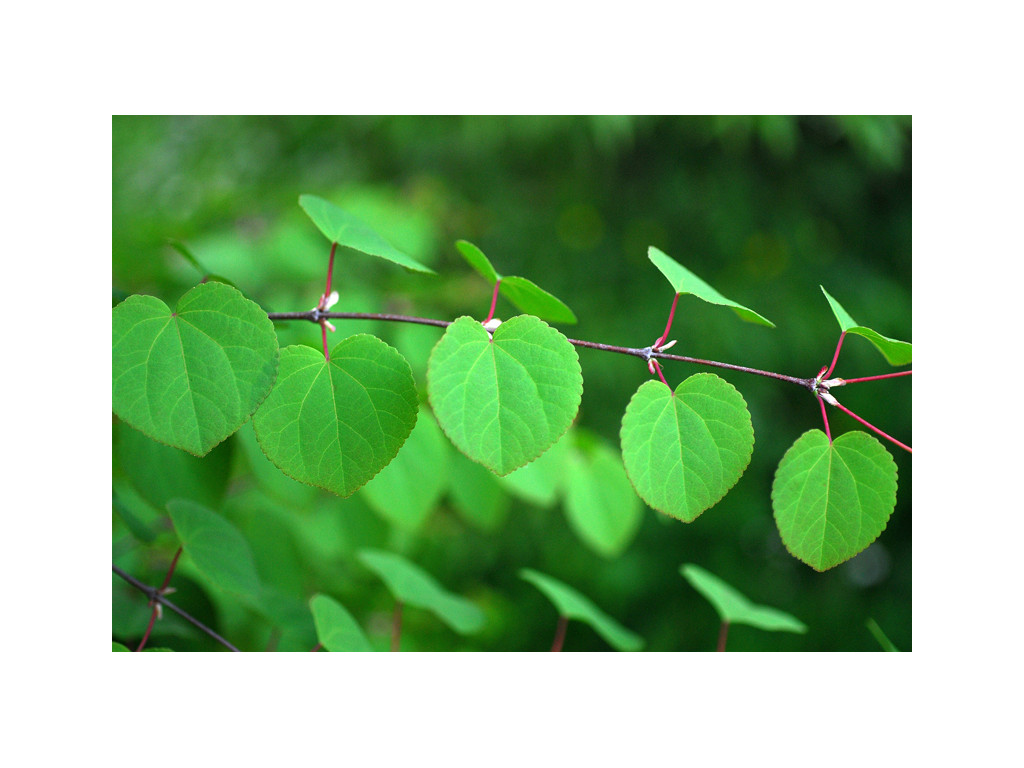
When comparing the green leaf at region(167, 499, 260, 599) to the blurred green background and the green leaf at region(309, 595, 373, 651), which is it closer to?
the green leaf at region(309, 595, 373, 651)

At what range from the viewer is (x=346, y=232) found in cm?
45

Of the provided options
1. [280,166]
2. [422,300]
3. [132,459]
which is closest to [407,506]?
[132,459]

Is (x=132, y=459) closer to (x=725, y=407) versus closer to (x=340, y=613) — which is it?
(x=340, y=613)

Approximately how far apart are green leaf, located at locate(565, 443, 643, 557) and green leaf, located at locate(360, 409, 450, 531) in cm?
23

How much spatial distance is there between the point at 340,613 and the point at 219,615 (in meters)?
0.27

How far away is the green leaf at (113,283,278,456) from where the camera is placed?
36cm

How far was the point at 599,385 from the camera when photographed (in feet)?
6.79

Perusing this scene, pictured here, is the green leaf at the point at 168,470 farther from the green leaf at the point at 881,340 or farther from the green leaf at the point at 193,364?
the green leaf at the point at 881,340

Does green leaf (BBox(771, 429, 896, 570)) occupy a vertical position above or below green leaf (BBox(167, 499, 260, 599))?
above

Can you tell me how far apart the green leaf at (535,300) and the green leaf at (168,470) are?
32 cm

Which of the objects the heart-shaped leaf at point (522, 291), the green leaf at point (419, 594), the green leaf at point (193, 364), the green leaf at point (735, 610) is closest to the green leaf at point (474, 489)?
the green leaf at point (419, 594)

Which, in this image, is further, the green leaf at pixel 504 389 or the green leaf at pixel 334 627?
the green leaf at pixel 334 627

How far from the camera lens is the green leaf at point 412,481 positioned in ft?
2.29

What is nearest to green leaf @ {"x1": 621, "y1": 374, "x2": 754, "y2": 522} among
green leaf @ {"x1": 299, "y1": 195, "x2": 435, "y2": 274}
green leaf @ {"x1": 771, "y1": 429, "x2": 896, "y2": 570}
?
green leaf @ {"x1": 771, "y1": 429, "x2": 896, "y2": 570}
